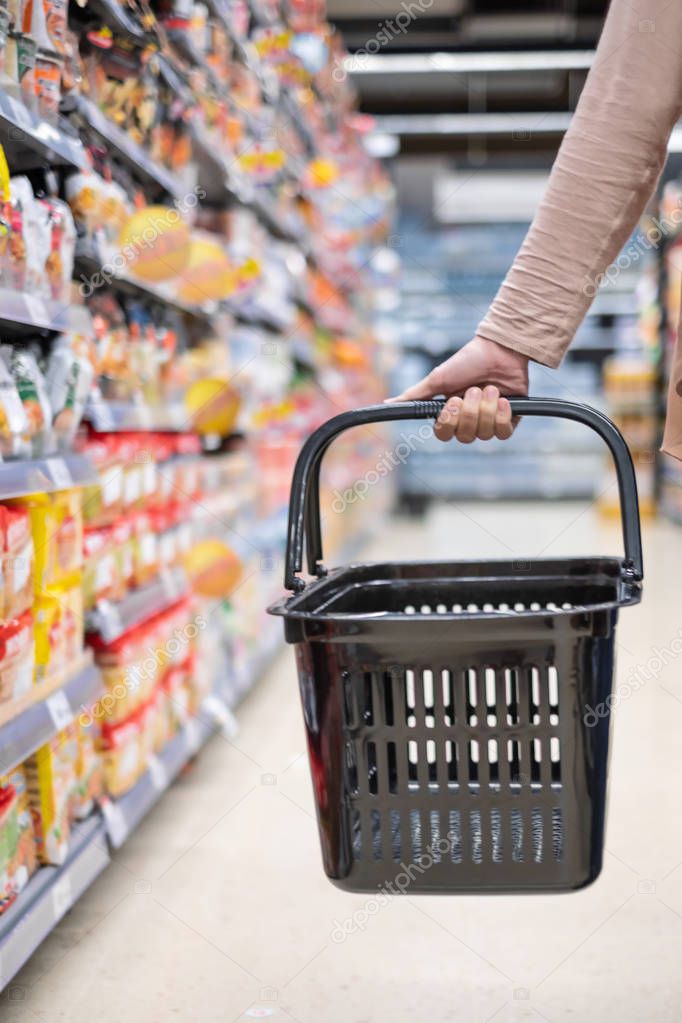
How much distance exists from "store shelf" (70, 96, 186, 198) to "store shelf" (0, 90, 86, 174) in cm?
11

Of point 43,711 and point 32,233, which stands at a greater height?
point 32,233

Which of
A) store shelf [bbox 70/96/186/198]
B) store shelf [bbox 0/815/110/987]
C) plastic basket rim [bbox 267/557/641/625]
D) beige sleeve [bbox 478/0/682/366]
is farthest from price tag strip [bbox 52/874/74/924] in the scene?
store shelf [bbox 70/96/186/198]

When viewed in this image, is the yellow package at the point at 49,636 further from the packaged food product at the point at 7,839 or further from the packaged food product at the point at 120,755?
the packaged food product at the point at 120,755

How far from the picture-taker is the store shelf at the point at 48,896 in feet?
5.71

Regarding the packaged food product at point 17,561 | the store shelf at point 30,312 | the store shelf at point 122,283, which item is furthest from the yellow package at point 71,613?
the store shelf at point 122,283

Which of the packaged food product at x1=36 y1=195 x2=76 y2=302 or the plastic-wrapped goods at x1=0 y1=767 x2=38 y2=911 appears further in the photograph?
the packaged food product at x1=36 y1=195 x2=76 y2=302

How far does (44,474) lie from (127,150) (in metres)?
1.02

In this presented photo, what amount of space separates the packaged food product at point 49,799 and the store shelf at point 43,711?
80 millimetres

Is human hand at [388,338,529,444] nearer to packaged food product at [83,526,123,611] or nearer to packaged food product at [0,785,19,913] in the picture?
packaged food product at [0,785,19,913]

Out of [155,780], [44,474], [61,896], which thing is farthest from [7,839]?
[155,780]

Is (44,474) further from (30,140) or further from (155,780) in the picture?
(155,780)

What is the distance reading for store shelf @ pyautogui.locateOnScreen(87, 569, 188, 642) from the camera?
244cm

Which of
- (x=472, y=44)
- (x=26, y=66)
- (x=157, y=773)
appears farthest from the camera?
(x=472, y=44)

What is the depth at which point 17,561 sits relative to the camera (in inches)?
75.2
